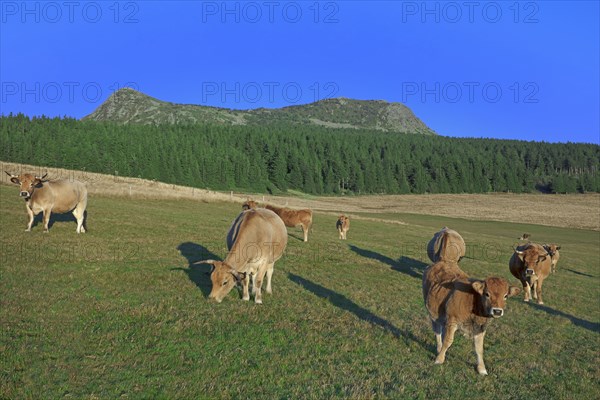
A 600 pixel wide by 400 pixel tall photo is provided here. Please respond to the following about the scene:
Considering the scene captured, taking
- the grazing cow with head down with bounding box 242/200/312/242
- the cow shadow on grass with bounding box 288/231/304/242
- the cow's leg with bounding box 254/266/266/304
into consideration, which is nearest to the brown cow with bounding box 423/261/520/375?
the cow's leg with bounding box 254/266/266/304

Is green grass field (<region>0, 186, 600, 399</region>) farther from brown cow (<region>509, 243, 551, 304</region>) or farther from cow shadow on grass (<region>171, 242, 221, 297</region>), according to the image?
brown cow (<region>509, 243, 551, 304</region>)

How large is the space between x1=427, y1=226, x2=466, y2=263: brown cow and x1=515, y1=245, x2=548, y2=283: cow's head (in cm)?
271

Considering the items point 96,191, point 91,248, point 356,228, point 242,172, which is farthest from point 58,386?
point 242,172

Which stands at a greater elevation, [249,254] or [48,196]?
[48,196]

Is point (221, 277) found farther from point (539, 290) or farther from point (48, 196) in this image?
point (539, 290)

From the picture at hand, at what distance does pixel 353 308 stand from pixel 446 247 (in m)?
7.78

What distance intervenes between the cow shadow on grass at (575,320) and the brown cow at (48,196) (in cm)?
2097

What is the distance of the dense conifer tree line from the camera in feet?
347

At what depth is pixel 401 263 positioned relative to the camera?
24.0 m

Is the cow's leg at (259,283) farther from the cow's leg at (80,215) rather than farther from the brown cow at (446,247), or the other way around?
the cow's leg at (80,215)

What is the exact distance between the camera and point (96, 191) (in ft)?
146

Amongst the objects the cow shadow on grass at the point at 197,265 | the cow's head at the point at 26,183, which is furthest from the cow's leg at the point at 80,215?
the cow shadow on grass at the point at 197,265

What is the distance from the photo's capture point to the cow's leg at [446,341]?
894cm

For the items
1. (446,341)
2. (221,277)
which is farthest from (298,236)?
(446,341)
